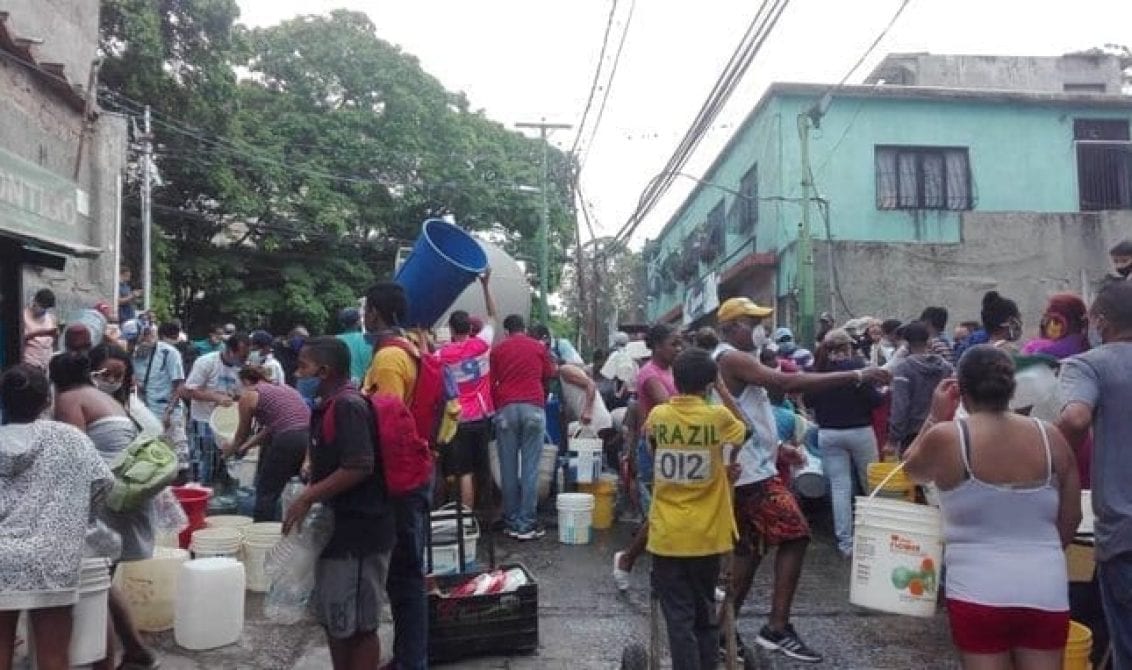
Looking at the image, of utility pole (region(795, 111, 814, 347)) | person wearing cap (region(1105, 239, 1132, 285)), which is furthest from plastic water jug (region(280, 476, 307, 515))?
utility pole (region(795, 111, 814, 347))

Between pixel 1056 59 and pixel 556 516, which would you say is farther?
pixel 1056 59

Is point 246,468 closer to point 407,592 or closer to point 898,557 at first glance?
point 407,592

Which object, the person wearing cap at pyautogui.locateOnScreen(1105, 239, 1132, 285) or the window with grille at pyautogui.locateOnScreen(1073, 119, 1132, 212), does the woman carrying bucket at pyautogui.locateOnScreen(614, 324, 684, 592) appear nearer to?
the person wearing cap at pyautogui.locateOnScreen(1105, 239, 1132, 285)

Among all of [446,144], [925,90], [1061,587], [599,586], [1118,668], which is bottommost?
[599,586]

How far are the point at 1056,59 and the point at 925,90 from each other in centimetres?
795

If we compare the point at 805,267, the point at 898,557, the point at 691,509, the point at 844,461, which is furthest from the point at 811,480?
the point at 805,267

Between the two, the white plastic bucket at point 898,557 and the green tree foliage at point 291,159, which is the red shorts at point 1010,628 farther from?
the green tree foliage at point 291,159

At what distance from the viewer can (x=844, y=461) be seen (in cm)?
706

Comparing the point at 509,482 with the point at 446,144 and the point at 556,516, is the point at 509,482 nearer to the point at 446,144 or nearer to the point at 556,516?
the point at 556,516

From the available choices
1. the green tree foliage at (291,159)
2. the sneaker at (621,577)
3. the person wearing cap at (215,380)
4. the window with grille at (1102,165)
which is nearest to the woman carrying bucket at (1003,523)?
the sneaker at (621,577)

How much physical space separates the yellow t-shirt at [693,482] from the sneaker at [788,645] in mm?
1077

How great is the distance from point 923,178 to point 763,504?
15.3m

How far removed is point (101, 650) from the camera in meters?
4.12

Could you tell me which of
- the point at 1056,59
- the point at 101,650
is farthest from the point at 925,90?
the point at 101,650
